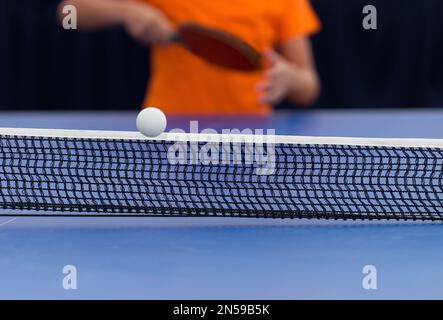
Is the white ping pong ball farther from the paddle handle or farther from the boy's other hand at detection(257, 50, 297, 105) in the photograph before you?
the boy's other hand at detection(257, 50, 297, 105)

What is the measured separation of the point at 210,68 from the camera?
6.23m

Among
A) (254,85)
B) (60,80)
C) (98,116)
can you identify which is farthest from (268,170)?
(60,80)

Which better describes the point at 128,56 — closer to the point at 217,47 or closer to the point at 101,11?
the point at 101,11

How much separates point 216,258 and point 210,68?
3591 mm

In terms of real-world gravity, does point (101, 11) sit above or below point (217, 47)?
above

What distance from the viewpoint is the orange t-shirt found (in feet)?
21.1

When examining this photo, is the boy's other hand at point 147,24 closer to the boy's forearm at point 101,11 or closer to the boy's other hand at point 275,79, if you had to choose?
the boy's forearm at point 101,11

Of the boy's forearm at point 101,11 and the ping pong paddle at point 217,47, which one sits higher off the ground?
the boy's forearm at point 101,11

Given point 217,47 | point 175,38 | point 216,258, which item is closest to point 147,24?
point 175,38

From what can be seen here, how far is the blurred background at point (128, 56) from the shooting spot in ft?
27.8

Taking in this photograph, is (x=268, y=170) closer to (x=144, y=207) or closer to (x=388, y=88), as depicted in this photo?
(x=144, y=207)

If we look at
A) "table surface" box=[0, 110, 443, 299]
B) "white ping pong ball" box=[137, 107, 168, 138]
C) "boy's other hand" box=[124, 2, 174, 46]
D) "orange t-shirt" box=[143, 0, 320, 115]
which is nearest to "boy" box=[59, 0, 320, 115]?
"orange t-shirt" box=[143, 0, 320, 115]

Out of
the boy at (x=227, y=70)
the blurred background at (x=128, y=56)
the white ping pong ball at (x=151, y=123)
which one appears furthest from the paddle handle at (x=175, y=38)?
the blurred background at (x=128, y=56)

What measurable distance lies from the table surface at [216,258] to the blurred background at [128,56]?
5.36 m
